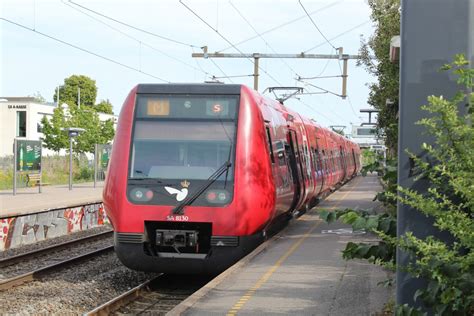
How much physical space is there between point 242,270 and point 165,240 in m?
1.14

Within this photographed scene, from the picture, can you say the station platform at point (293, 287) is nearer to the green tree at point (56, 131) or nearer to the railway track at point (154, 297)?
the railway track at point (154, 297)

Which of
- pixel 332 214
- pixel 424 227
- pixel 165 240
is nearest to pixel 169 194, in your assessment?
pixel 165 240

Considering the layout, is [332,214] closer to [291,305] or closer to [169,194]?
[291,305]

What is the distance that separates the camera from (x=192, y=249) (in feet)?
31.2

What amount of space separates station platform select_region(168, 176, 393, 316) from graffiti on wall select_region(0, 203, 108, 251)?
22.3 ft

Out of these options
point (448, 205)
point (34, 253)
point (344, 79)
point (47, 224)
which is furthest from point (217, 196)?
point (344, 79)

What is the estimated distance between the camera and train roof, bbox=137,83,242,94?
10.2 metres

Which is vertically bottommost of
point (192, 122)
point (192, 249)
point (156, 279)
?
point (156, 279)

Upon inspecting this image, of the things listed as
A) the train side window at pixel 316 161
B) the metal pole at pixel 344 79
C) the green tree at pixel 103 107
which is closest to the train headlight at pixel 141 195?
the train side window at pixel 316 161

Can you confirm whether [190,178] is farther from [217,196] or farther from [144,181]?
[144,181]

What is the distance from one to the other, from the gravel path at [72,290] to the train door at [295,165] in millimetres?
3702

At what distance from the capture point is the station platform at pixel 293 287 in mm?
7051

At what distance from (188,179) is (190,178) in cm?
3

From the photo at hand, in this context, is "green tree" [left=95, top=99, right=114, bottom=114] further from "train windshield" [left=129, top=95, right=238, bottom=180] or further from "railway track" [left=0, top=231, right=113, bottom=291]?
Result: "train windshield" [left=129, top=95, right=238, bottom=180]
